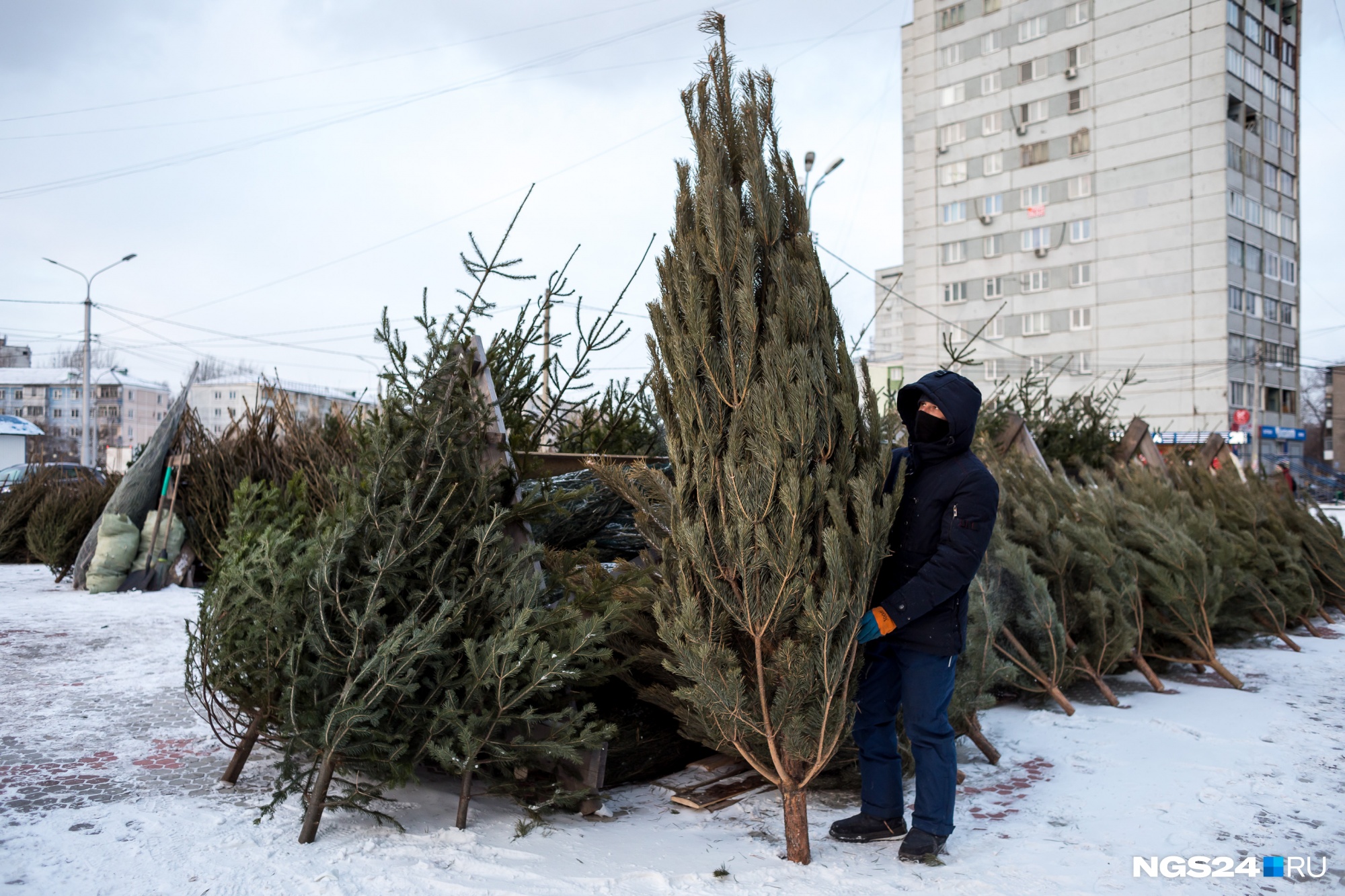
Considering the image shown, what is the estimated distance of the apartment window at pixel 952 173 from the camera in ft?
161

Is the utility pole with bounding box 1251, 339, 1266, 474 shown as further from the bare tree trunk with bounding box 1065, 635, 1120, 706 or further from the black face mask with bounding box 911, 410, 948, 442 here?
the black face mask with bounding box 911, 410, 948, 442

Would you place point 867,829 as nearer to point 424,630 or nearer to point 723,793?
point 723,793

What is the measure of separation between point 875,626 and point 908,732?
1.53 feet

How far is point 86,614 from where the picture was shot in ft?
24.0

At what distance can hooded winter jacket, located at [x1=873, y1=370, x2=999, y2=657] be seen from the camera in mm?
3092

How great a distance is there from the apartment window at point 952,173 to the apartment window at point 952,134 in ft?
Answer: 4.18

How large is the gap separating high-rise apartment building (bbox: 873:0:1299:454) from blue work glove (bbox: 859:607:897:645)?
38940 millimetres

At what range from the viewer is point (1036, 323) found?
47.1 meters

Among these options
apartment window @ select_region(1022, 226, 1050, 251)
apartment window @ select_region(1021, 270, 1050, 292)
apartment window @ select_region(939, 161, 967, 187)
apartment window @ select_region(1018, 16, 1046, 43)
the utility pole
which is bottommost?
the utility pole

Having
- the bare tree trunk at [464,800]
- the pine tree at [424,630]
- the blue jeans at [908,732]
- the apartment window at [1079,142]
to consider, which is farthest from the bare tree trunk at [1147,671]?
the apartment window at [1079,142]

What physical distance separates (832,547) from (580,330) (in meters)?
2.82

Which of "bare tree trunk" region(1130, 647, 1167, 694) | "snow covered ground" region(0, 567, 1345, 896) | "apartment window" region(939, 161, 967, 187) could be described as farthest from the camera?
"apartment window" region(939, 161, 967, 187)

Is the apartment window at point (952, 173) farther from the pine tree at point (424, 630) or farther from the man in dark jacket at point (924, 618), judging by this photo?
the pine tree at point (424, 630)

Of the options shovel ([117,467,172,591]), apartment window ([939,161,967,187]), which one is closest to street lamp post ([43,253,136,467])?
shovel ([117,467,172,591])
